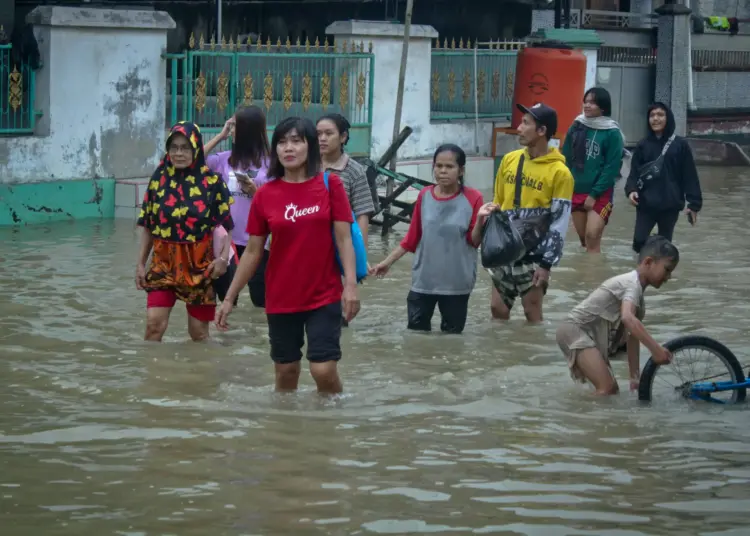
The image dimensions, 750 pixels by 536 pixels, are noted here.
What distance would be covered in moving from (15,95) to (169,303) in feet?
21.4

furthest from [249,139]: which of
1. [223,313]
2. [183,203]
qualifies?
[223,313]

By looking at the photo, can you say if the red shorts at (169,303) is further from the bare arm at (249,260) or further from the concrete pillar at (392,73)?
the concrete pillar at (392,73)

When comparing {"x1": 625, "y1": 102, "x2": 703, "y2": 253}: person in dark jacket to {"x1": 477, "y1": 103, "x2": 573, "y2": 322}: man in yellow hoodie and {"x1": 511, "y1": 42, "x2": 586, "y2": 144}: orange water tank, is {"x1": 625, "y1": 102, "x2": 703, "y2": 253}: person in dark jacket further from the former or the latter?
{"x1": 511, "y1": 42, "x2": 586, "y2": 144}: orange water tank

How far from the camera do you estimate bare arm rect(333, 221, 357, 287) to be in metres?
6.86

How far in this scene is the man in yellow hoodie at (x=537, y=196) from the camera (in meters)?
9.01

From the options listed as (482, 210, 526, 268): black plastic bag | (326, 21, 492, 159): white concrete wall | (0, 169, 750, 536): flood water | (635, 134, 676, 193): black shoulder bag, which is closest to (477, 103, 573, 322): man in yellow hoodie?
(482, 210, 526, 268): black plastic bag

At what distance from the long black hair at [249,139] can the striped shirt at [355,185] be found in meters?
0.51

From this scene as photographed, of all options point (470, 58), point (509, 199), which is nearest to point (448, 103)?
point (470, 58)

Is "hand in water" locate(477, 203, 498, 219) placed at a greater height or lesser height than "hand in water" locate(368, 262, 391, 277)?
greater

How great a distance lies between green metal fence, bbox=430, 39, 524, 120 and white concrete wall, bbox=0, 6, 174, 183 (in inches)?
203

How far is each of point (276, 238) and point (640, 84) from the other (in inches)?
806

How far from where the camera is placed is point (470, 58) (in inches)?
782

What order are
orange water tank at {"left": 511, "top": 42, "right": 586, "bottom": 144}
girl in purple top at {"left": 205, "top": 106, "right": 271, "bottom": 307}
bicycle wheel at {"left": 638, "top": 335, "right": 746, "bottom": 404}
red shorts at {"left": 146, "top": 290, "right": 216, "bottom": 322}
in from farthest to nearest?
orange water tank at {"left": 511, "top": 42, "right": 586, "bottom": 144}
girl in purple top at {"left": 205, "top": 106, "right": 271, "bottom": 307}
red shorts at {"left": 146, "top": 290, "right": 216, "bottom": 322}
bicycle wheel at {"left": 638, "top": 335, "right": 746, "bottom": 404}

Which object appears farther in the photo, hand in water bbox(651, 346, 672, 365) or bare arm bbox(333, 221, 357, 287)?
hand in water bbox(651, 346, 672, 365)
